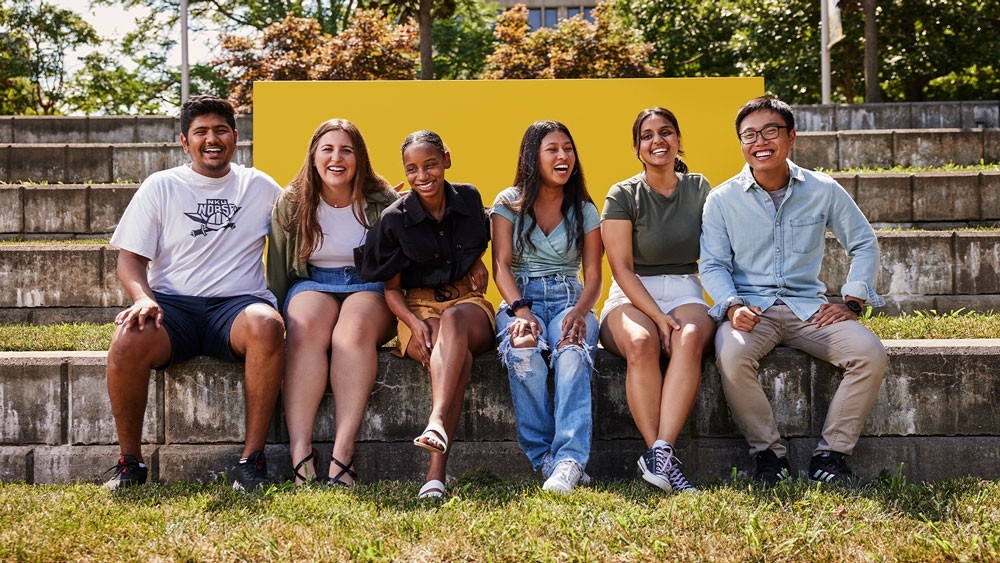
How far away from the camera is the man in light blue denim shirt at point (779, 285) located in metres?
3.99

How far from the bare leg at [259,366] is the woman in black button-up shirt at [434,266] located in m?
0.49

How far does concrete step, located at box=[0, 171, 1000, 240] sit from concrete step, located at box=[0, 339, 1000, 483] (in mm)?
3447

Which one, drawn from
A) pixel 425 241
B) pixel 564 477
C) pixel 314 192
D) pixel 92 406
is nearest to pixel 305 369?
pixel 425 241

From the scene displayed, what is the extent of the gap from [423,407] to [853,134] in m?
6.53

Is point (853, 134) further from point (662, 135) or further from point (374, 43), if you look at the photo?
point (374, 43)

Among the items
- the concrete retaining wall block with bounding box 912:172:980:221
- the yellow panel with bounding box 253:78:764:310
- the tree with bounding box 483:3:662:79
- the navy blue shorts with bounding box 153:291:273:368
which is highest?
the tree with bounding box 483:3:662:79

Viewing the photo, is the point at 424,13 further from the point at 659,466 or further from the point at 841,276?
the point at 659,466

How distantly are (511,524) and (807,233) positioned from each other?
6.50 feet

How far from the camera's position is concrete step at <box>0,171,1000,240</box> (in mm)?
7473

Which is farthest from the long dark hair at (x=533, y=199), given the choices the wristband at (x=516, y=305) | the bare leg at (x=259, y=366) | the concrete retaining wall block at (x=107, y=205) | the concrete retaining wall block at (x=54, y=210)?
Answer: the concrete retaining wall block at (x=54, y=210)

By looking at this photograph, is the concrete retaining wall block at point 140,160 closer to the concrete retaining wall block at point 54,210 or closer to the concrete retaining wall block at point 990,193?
the concrete retaining wall block at point 54,210

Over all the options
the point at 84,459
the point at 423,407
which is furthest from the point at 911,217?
the point at 84,459

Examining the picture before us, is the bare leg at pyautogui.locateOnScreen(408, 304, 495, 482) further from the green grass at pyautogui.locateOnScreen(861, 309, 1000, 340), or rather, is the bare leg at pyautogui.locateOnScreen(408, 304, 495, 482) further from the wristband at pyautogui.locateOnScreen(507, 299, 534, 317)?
the green grass at pyautogui.locateOnScreen(861, 309, 1000, 340)

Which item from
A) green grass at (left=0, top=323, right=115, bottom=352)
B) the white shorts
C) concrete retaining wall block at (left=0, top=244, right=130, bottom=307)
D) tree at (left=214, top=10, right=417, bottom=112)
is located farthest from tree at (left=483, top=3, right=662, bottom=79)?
the white shorts
